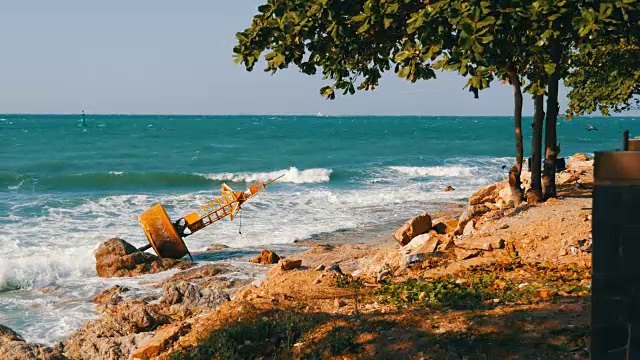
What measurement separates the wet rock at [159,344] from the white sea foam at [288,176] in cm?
3374

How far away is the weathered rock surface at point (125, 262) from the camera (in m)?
17.9

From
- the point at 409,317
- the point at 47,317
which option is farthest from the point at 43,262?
the point at 409,317

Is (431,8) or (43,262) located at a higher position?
(431,8)

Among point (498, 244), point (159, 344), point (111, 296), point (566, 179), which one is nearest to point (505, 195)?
point (566, 179)


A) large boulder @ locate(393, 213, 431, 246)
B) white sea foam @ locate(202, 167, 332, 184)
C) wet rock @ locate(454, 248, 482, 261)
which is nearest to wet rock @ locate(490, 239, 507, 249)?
wet rock @ locate(454, 248, 482, 261)

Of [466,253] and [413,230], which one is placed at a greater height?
[466,253]

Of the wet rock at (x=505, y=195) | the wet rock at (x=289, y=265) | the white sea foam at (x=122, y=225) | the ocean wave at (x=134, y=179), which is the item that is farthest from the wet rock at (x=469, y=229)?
the ocean wave at (x=134, y=179)

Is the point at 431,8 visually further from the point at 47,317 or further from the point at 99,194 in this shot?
the point at 99,194

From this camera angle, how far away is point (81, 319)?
14070mm

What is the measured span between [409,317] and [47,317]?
8574 millimetres

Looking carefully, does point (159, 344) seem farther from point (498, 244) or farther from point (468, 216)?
point (468, 216)

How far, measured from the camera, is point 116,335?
428 inches

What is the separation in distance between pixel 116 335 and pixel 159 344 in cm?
199

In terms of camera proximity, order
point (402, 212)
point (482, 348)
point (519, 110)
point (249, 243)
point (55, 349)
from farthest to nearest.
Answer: point (402, 212)
point (249, 243)
point (519, 110)
point (55, 349)
point (482, 348)
